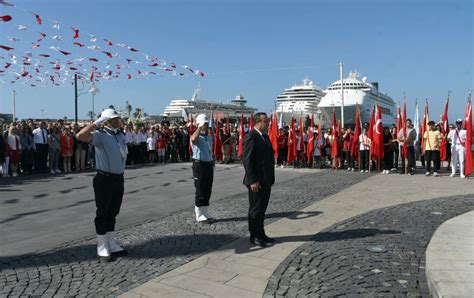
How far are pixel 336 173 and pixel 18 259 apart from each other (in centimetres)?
1168

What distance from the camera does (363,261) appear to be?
490 centimetres

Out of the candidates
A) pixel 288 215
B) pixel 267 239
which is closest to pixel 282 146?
pixel 288 215

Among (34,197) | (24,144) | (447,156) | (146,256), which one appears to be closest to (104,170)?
(146,256)

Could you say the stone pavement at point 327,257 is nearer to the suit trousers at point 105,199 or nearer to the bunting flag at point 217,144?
the suit trousers at point 105,199

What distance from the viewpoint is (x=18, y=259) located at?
5105 mm

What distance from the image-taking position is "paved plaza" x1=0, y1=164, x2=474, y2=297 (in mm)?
4223

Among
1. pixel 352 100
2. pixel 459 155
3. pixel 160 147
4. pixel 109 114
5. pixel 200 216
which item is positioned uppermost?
pixel 352 100

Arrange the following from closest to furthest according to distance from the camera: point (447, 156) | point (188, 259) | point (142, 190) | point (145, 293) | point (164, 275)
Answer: point (145, 293) < point (164, 275) < point (188, 259) < point (142, 190) < point (447, 156)

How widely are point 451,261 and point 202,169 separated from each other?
4.05m

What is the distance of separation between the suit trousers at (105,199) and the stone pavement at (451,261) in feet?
12.5

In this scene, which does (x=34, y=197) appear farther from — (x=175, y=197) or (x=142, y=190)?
(x=175, y=197)

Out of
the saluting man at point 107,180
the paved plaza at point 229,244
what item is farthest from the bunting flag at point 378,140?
the saluting man at point 107,180

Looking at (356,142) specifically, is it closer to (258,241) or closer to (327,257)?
(258,241)

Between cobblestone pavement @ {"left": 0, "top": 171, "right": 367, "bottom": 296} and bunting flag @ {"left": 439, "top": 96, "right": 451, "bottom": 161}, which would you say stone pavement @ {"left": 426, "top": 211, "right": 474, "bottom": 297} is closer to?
cobblestone pavement @ {"left": 0, "top": 171, "right": 367, "bottom": 296}
